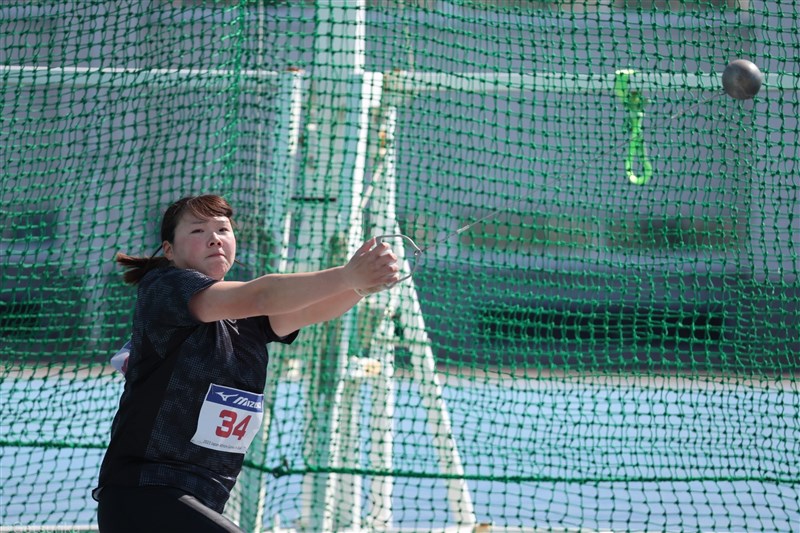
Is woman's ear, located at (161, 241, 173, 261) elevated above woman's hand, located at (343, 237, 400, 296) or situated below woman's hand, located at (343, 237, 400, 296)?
above

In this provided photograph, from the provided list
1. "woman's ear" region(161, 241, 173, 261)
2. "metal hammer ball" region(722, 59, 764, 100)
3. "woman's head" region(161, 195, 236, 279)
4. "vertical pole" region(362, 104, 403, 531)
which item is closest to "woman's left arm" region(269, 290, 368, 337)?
"woman's head" region(161, 195, 236, 279)

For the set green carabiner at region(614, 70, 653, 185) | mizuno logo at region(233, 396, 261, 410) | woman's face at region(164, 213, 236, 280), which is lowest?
mizuno logo at region(233, 396, 261, 410)

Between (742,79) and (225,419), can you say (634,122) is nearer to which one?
(742,79)

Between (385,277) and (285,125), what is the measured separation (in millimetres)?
2430

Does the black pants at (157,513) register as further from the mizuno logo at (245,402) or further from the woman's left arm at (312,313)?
the woman's left arm at (312,313)

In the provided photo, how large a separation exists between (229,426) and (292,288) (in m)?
0.42

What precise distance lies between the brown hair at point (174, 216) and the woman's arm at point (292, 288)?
0.94 ft

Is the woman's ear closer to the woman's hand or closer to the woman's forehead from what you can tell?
the woman's forehead

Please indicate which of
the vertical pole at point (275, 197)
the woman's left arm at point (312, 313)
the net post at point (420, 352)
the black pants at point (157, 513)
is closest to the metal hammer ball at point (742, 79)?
the woman's left arm at point (312, 313)

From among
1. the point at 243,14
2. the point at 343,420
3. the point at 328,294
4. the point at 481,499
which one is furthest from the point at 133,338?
the point at 481,499

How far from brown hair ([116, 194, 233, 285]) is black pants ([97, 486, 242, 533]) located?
1.84ft

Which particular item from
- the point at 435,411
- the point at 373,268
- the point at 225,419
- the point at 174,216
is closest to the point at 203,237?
the point at 174,216

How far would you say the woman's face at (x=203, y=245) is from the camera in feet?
7.77

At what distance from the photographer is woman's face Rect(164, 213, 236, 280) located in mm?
2369
